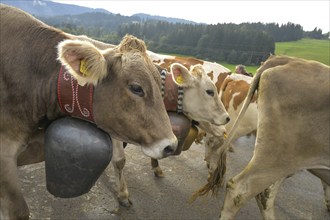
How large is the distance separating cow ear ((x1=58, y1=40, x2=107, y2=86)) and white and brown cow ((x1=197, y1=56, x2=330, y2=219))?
168cm

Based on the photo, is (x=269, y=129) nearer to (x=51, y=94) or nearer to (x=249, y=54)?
(x=51, y=94)

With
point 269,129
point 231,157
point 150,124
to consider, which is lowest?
point 231,157

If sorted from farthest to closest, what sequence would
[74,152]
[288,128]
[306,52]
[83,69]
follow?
[306,52] < [288,128] < [74,152] < [83,69]

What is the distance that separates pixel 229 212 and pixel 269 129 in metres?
0.93

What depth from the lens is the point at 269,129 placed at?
2.86 meters

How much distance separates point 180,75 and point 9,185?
7.91 feet

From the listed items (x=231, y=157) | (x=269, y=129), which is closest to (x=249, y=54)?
(x=231, y=157)

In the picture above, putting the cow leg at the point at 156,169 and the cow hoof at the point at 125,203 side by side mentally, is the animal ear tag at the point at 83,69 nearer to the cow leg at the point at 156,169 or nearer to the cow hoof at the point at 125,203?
the cow hoof at the point at 125,203

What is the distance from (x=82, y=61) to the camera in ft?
6.32

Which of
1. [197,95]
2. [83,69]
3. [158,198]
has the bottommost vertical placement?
[158,198]

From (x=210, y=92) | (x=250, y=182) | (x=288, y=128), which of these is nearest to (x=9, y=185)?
(x=250, y=182)

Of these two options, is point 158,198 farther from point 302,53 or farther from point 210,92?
point 302,53

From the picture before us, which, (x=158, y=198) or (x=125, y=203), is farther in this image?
(x=158, y=198)

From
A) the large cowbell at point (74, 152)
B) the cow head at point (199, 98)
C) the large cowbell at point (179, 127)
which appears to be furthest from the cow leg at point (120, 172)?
the large cowbell at point (74, 152)
